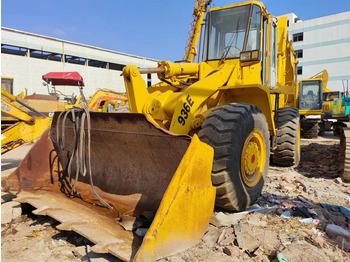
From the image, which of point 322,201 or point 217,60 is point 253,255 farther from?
point 217,60

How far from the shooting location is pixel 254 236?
8.92ft

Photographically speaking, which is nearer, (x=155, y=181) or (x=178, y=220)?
(x=178, y=220)

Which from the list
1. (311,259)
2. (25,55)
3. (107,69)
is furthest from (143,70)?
(107,69)

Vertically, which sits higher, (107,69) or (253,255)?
(107,69)

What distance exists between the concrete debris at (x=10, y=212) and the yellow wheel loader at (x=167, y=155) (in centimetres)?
21

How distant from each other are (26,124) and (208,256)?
444cm

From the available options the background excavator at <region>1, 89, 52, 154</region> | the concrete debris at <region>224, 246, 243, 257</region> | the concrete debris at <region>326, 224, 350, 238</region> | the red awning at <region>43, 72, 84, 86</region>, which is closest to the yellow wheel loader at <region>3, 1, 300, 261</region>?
the concrete debris at <region>224, 246, 243, 257</region>

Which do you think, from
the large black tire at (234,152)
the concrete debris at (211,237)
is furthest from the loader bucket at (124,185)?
the large black tire at (234,152)

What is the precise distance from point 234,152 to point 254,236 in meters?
0.87

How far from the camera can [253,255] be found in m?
2.46

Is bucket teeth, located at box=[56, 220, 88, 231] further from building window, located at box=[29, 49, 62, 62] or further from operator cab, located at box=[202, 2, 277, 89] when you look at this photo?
building window, located at box=[29, 49, 62, 62]

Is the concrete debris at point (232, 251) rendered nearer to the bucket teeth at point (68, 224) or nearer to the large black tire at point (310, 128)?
the bucket teeth at point (68, 224)

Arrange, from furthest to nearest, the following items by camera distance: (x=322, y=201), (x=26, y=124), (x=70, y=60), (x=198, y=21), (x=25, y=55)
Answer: (x=70, y=60) < (x=25, y=55) < (x=198, y=21) < (x=26, y=124) < (x=322, y=201)

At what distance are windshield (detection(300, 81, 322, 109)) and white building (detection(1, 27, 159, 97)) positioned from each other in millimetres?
19047
